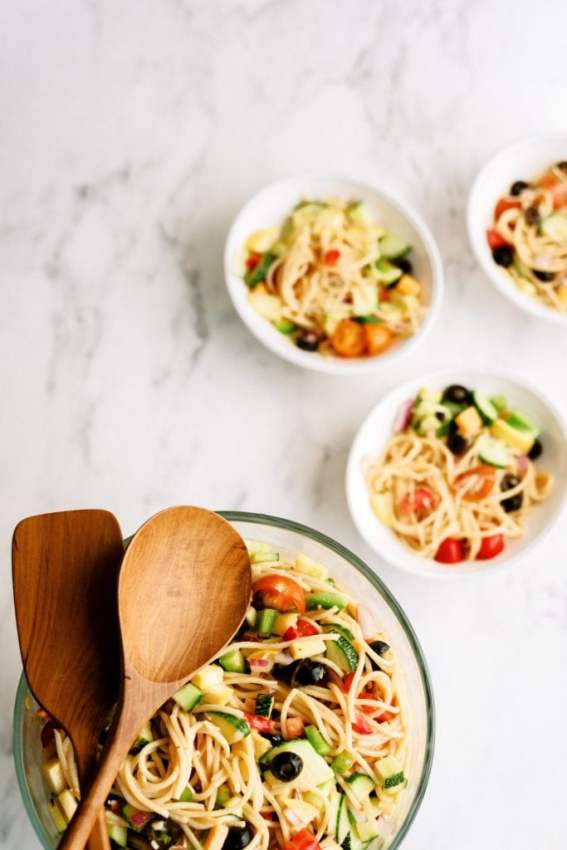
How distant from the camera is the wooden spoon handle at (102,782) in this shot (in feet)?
6.34

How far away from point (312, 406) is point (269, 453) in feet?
0.67

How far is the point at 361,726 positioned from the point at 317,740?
11 centimetres

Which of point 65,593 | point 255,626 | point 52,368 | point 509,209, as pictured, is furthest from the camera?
point 509,209

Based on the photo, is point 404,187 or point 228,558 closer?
point 228,558

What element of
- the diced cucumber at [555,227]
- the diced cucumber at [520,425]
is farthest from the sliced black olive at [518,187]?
the diced cucumber at [520,425]

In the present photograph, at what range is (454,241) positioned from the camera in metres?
3.25

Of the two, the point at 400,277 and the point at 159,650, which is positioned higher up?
the point at 400,277

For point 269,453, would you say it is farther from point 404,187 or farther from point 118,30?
point 118,30

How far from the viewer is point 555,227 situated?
10.6 feet

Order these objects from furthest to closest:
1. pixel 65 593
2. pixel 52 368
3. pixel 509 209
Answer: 1. pixel 509 209
2. pixel 52 368
3. pixel 65 593

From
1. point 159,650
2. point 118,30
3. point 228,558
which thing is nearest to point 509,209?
point 118,30

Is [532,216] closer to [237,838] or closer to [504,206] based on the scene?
[504,206]

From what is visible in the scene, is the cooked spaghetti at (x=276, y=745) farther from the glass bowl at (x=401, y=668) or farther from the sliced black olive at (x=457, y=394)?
the sliced black olive at (x=457, y=394)

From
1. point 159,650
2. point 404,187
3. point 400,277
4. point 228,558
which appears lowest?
point 159,650
